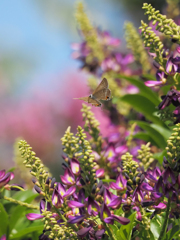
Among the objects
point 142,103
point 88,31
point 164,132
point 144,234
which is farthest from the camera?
point 88,31

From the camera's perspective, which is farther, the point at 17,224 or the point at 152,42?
the point at 17,224

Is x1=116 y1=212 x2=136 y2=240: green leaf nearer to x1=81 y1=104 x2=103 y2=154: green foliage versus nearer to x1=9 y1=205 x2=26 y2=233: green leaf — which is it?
x1=81 y1=104 x2=103 y2=154: green foliage

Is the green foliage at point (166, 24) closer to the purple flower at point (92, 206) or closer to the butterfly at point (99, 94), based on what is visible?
the butterfly at point (99, 94)

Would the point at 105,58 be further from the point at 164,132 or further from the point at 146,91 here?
the point at 164,132

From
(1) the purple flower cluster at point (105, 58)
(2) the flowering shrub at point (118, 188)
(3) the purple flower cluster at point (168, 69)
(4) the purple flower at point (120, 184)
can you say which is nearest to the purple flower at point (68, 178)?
(2) the flowering shrub at point (118, 188)

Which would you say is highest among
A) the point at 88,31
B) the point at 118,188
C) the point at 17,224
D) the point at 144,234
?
the point at 88,31

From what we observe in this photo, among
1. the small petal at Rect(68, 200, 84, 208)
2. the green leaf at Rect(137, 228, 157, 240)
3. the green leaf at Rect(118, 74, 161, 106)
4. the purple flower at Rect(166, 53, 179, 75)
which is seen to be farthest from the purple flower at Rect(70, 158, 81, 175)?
the green leaf at Rect(118, 74, 161, 106)

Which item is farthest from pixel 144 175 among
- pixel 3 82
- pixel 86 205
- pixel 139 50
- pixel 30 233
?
pixel 3 82

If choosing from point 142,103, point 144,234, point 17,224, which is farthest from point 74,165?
point 142,103

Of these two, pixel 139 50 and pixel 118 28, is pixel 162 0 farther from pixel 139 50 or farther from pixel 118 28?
pixel 139 50
